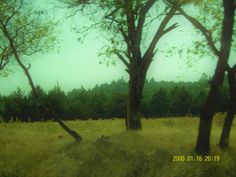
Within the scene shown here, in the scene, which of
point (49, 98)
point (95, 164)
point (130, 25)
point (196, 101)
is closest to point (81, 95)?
point (49, 98)

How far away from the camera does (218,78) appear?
59.7 ft

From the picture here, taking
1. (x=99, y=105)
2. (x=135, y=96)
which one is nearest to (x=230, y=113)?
(x=135, y=96)

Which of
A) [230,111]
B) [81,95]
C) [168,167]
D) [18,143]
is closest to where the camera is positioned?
[168,167]

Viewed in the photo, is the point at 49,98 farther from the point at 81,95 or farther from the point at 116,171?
the point at 116,171

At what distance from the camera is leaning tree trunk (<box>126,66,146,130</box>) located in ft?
83.5

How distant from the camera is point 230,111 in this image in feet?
64.8

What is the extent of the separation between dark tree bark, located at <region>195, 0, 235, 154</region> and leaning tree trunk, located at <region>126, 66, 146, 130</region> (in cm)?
734

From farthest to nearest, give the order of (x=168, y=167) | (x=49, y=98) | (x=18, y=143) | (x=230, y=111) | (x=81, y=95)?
(x=81, y=95) → (x=49, y=98) → (x=18, y=143) → (x=230, y=111) → (x=168, y=167)

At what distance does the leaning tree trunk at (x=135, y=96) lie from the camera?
2545 cm

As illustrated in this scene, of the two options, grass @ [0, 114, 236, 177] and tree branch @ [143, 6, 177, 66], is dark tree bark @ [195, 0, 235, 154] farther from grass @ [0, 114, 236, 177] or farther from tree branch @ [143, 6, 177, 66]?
tree branch @ [143, 6, 177, 66]

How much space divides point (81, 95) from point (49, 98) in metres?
12.2

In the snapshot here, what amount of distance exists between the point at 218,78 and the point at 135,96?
8200 mm

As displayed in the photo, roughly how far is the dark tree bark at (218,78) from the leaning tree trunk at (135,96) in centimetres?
734
